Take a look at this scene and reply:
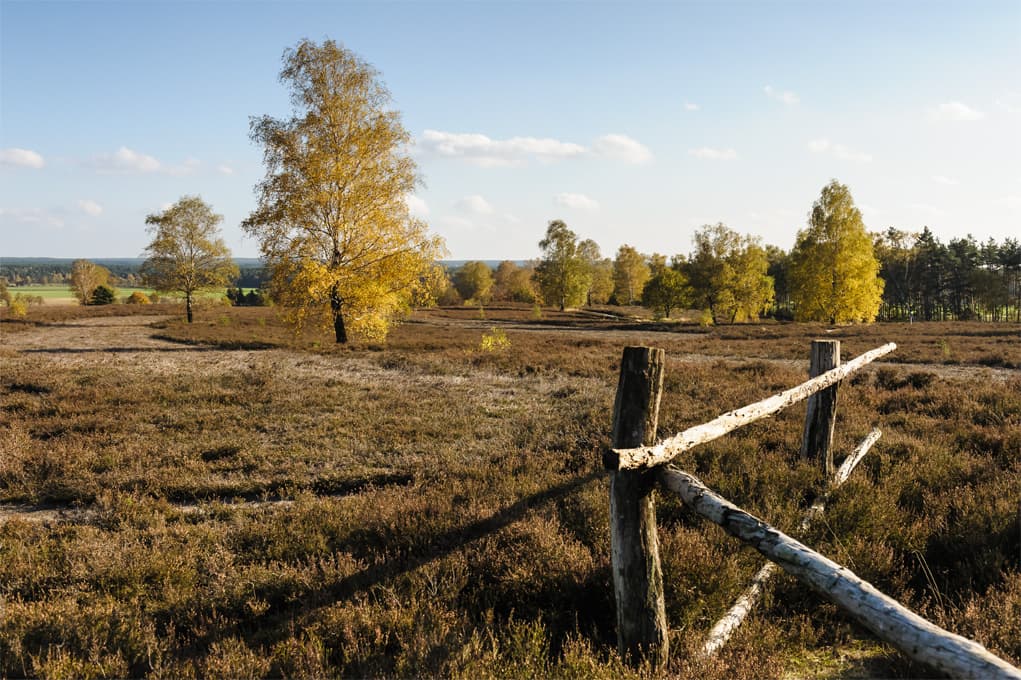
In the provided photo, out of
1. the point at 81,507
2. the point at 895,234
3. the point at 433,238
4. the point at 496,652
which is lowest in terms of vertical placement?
the point at 81,507

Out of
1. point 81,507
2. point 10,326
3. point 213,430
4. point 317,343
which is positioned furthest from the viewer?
point 10,326

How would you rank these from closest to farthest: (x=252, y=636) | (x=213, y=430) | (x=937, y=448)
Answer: (x=252, y=636) < (x=937, y=448) < (x=213, y=430)

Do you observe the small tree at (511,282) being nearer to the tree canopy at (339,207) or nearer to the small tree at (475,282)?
→ the small tree at (475,282)

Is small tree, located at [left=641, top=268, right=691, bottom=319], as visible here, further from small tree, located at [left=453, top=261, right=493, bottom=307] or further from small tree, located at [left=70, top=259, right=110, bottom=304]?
small tree, located at [left=70, top=259, right=110, bottom=304]

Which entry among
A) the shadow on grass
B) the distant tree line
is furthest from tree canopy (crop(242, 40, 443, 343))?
the shadow on grass

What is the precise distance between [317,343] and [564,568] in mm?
22766

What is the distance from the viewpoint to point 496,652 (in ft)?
10.6

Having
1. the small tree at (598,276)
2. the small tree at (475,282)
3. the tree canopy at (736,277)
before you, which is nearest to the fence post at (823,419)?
the tree canopy at (736,277)

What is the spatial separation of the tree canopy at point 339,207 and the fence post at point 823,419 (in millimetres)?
17957

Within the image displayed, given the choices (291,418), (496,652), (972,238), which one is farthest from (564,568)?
(972,238)

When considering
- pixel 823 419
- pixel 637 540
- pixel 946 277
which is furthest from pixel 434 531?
pixel 946 277

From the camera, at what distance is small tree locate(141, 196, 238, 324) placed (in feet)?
128

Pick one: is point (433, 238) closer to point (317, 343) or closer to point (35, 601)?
point (317, 343)

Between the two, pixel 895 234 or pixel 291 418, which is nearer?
pixel 291 418
